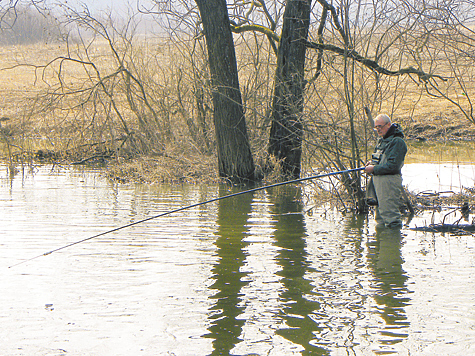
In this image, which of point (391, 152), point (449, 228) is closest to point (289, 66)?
point (391, 152)

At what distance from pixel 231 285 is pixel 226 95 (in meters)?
8.02

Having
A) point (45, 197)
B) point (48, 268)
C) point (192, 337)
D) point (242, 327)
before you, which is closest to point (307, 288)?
point (242, 327)

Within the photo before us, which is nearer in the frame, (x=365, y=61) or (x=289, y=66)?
(x=365, y=61)

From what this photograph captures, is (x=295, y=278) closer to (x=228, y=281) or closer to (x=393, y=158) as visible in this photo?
(x=228, y=281)

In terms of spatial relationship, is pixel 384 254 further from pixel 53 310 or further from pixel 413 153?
pixel 413 153

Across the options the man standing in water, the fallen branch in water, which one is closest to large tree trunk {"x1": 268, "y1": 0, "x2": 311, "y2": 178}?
the man standing in water

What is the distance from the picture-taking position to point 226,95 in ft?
42.5

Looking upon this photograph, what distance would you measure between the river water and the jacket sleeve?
91cm

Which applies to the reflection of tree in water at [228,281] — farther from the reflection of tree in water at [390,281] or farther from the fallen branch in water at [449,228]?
the fallen branch in water at [449,228]

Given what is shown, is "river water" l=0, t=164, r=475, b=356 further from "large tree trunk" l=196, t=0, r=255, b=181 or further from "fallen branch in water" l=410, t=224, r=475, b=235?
"large tree trunk" l=196, t=0, r=255, b=181

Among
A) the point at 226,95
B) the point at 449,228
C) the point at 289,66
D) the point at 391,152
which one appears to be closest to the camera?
the point at 391,152

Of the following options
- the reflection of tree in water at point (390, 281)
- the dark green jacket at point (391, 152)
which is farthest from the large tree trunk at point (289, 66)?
the reflection of tree in water at point (390, 281)

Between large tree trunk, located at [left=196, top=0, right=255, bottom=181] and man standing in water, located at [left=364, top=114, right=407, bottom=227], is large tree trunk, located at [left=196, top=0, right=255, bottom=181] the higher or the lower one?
the higher one

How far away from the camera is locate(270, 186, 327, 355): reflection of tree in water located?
4.29 meters
